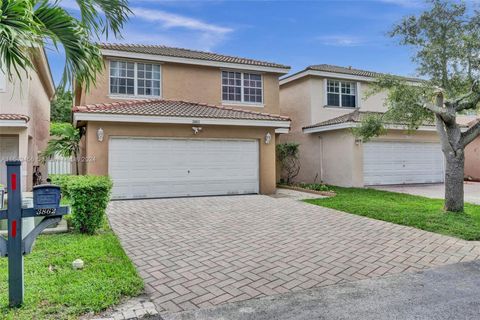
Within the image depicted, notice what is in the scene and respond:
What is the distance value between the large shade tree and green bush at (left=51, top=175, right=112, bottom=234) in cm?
974

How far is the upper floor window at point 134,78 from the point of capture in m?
15.5

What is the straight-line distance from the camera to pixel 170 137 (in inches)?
539

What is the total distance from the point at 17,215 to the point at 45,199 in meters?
0.36

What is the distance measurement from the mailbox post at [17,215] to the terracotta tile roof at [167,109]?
350 inches

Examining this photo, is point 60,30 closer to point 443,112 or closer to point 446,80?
point 443,112

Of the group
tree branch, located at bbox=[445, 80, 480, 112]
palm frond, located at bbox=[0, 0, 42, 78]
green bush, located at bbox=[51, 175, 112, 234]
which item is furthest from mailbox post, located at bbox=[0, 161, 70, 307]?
tree branch, located at bbox=[445, 80, 480, 112]

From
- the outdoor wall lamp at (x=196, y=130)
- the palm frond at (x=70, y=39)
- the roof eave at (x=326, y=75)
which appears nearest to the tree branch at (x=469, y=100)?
the outdoor wall lamp at (x=196, y=130)

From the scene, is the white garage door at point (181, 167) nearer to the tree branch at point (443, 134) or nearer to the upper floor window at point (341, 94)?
the tree branch at point (443, 134)

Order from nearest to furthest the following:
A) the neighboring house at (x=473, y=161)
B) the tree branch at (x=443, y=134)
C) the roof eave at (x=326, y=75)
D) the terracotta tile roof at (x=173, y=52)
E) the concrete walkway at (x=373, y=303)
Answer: the concrete walkway at (x=373, y=303) < the tree branch at (x=443, y=134) < the terracotta tile roof at (x=173, y=52) < the roof eave at (x=326, y=75) < the neighboring house at (x=473, y=161)

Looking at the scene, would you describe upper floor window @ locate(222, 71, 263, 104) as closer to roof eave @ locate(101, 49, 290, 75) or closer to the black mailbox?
roof eave @ locate(101, 49, 290, 75)

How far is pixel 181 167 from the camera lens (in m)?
13.9

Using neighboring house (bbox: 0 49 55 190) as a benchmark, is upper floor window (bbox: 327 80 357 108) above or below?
above

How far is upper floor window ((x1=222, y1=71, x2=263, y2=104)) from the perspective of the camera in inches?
702

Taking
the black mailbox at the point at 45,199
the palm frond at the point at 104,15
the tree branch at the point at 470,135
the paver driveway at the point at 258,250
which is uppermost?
the palm frond at the point at 104,15
